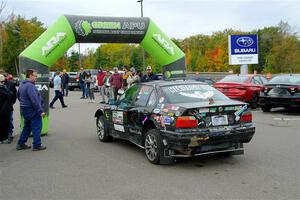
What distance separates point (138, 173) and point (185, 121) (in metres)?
1.13

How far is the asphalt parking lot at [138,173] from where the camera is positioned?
17.0 feet

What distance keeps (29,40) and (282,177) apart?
230 feet

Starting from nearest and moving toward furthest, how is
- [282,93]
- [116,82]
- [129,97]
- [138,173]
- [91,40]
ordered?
[138,173] < [129,97] < [91,40] < [282,93] < [116,82]

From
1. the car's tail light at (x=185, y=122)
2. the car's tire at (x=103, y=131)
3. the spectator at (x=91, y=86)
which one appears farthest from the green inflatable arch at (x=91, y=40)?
the spectator at (x=91, y=86)

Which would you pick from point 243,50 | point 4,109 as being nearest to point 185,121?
point 4,109

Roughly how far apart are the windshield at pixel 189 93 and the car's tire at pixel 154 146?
0.67 meters

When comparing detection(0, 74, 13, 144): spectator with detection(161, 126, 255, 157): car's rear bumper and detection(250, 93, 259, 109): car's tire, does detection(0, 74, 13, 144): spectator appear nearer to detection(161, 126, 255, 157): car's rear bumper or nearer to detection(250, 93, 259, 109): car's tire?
detection(161, 126, 255, 157): car's rear bumper

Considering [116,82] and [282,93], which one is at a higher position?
[116,82]

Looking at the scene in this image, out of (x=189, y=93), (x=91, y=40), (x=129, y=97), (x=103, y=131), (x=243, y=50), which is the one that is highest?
(x=243, y=50)

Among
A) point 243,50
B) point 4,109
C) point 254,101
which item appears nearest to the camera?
point 4,109

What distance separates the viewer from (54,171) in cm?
648

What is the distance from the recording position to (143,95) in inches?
298

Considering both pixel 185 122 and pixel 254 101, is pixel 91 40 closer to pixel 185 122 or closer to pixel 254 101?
pixel 185 122

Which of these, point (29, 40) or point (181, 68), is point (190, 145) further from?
point (29, 40)
